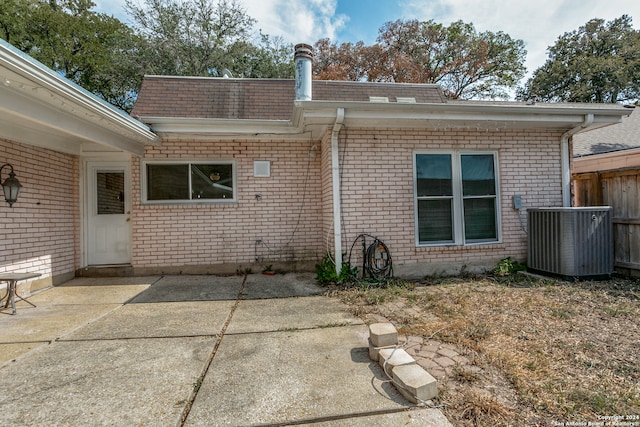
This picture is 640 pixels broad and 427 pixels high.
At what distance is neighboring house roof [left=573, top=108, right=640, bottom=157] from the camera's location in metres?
7.82

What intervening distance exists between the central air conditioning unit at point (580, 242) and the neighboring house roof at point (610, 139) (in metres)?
3.98

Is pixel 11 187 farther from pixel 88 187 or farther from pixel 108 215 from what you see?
pixel 108 215

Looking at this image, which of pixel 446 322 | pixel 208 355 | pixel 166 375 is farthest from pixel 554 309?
pixel 166 375

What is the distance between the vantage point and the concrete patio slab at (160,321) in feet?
10.4

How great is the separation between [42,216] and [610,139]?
→ 13084 mm

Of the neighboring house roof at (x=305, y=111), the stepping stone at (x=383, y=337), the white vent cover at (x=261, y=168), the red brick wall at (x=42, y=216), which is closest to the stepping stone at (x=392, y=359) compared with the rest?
the stepping stone at (x=383, y=337)

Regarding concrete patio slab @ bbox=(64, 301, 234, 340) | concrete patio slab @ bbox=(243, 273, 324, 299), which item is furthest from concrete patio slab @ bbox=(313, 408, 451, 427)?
concrete patio slab @ bbox=(243, 273, 324, 299)

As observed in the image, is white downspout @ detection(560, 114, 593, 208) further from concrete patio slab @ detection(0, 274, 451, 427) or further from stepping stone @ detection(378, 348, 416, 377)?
stepping stone @ detection(378, 348, 416, 377)

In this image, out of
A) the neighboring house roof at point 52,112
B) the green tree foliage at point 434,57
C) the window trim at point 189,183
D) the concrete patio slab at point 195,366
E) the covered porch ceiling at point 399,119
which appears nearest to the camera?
the concrete patio slab at point 195,366

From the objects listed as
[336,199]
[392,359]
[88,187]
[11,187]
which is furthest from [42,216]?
[392,359]

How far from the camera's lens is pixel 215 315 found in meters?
3.71

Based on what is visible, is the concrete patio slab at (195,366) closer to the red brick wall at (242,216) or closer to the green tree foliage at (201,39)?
the red brick wall at (242,216)

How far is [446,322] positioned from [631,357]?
1.43 metres

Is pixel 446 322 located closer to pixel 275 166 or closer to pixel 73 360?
pixel 73 360
